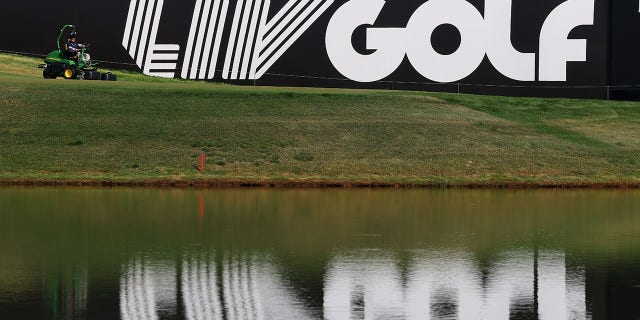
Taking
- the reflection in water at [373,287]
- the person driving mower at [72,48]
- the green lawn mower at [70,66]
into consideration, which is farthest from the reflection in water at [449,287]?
the green lawn mower at [70,66]

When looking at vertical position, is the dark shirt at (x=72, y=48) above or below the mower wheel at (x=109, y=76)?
above

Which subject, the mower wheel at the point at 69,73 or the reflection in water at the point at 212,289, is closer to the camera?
the reflection in water at the point at 212,289

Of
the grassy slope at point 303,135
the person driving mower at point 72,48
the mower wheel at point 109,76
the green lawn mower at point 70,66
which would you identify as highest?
the person driving mower at point 72,48

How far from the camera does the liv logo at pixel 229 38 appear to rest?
52438mm

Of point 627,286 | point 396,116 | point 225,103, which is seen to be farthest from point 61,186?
point 627,286

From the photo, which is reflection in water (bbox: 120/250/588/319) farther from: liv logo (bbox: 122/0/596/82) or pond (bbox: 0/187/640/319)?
liv logo (bbox: 122/0/596/82)

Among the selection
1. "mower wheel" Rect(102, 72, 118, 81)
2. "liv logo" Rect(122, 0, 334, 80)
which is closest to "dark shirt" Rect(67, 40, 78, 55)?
"mower wheel" Rect(102, 72, 118, 81)

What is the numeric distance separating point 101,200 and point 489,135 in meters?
17.2

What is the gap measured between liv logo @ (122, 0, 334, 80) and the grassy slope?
278 cm

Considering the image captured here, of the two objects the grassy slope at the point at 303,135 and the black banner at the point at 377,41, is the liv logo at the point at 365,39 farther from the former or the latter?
the grassy slope at the point at 303,135

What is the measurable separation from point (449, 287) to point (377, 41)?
35048 millimetres

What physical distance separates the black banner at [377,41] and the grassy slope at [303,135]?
189 centimetres

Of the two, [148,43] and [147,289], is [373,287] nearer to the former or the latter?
[147,289]

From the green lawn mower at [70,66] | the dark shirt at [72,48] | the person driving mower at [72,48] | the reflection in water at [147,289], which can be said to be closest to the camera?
the reflection in water at [147,289]
